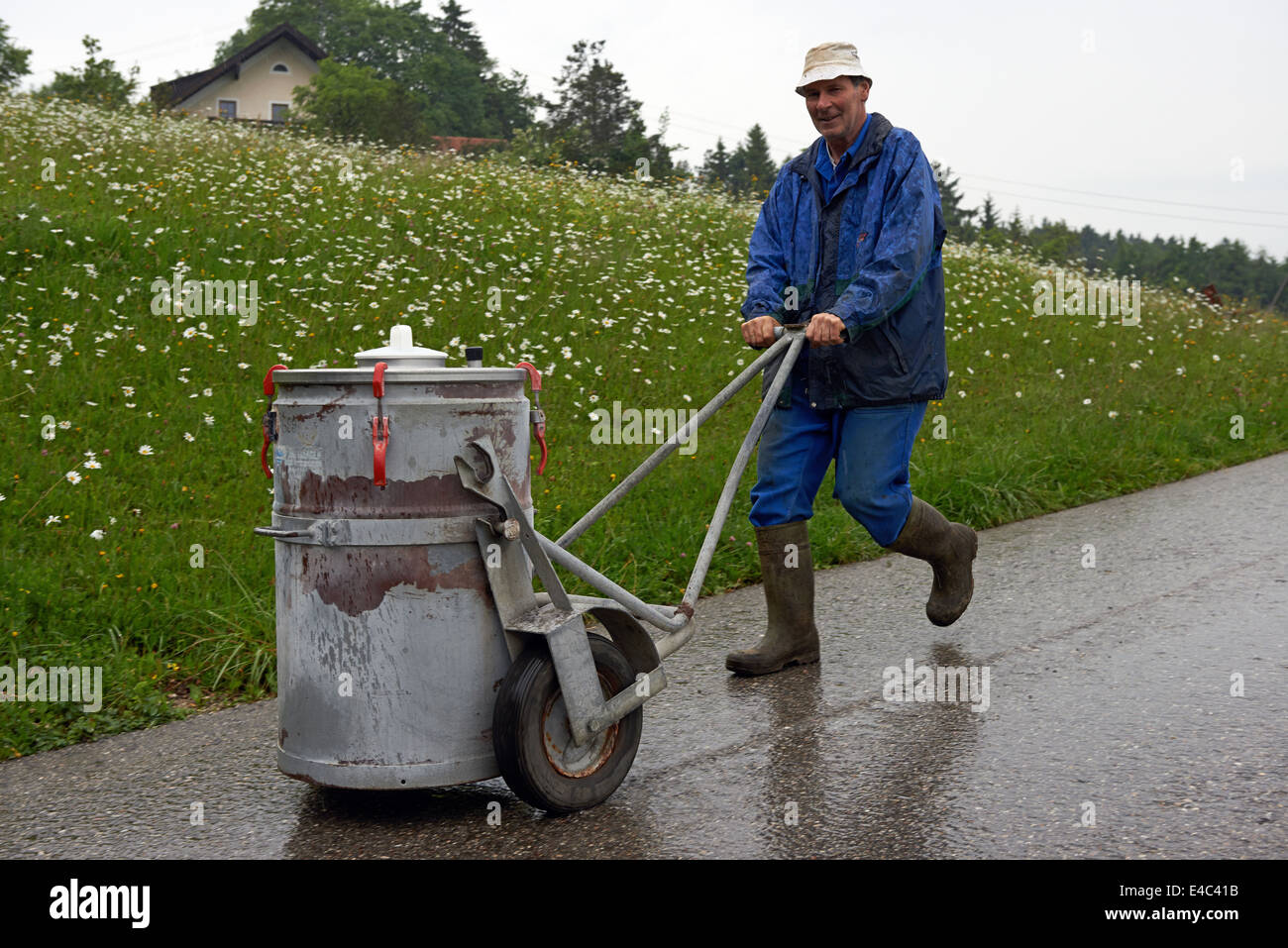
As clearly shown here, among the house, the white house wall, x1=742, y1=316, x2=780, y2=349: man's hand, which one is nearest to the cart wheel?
x1=742, y1=316, x2=780, y2=349: man's hand

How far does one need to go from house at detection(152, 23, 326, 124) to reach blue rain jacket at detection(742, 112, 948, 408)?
194 ft

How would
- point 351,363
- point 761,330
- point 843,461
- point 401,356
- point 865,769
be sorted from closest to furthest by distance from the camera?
1. point 401,356
2. point 865,769
3. point 761,330
4. point 843,461
5. point 351,363

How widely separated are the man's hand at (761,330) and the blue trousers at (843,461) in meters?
0.29

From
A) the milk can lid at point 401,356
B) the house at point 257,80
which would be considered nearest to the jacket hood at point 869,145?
the milk can lid at point 401,356

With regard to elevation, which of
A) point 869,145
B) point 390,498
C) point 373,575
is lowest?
point 373,575

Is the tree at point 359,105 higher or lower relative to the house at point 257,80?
lower

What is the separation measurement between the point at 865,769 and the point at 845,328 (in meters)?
1.41

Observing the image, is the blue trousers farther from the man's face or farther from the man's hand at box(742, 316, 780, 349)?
the man's face

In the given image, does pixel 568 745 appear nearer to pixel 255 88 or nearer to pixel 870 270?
pixel 870 270

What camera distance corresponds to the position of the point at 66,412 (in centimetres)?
678

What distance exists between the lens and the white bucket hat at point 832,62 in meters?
4.58

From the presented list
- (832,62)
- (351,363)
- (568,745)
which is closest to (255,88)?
(351,363)

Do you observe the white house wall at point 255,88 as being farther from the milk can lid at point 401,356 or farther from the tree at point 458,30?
the milk can lid at point 401,356

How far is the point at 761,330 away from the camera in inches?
180
